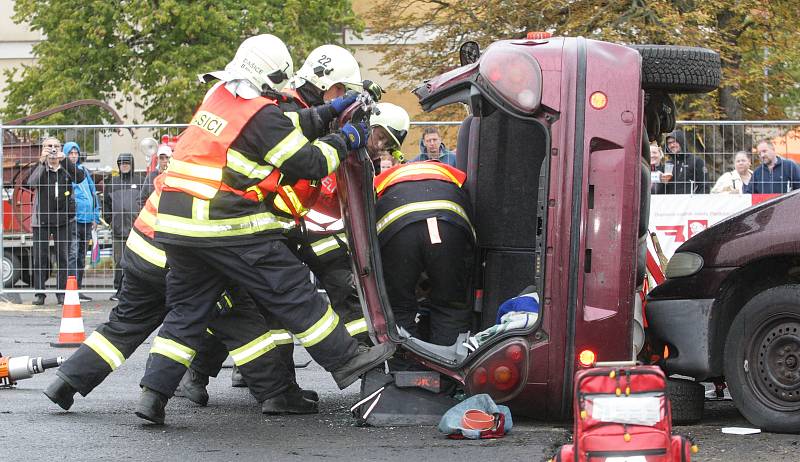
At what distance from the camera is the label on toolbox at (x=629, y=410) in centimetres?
471

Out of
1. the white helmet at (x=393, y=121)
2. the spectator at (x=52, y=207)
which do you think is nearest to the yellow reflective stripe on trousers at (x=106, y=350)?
the white helmet at (x=393, y=121)

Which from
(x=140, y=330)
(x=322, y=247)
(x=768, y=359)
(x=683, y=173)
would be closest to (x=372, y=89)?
(x=322, y=247)

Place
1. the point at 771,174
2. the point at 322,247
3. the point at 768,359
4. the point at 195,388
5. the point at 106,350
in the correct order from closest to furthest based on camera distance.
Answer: the point at 768,359 < the point at 106,350 < the point at 322,247 < the point at 195,388 < the point at 771,174

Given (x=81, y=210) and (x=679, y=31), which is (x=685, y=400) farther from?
(x=679, y=31)

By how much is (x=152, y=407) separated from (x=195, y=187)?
1159 millimetres

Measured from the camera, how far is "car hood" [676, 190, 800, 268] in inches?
228

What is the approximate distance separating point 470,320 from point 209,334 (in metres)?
1.52

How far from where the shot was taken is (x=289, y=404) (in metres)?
6.96

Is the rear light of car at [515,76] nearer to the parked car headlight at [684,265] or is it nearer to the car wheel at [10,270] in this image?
the parked car headlight at [684,265]

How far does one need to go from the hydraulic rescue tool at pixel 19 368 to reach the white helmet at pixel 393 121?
2.41 meters

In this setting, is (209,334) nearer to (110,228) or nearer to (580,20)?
(110,228)

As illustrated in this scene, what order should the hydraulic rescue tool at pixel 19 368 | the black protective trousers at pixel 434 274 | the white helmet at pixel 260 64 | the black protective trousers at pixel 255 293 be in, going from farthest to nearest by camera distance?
the hydraulic rescue tool at pixel 19 368
the black protective trousers at pixel 434 274
the white helmet at pixel 260 64
the black protective trousers at pixel 255 293

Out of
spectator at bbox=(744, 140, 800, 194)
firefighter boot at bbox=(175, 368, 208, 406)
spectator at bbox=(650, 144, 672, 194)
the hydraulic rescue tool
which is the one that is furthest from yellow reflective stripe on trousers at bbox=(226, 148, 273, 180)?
spectator at bbox=(744, 140, 800, 194)

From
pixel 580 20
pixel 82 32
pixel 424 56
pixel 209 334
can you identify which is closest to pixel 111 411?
pixel 209 334
